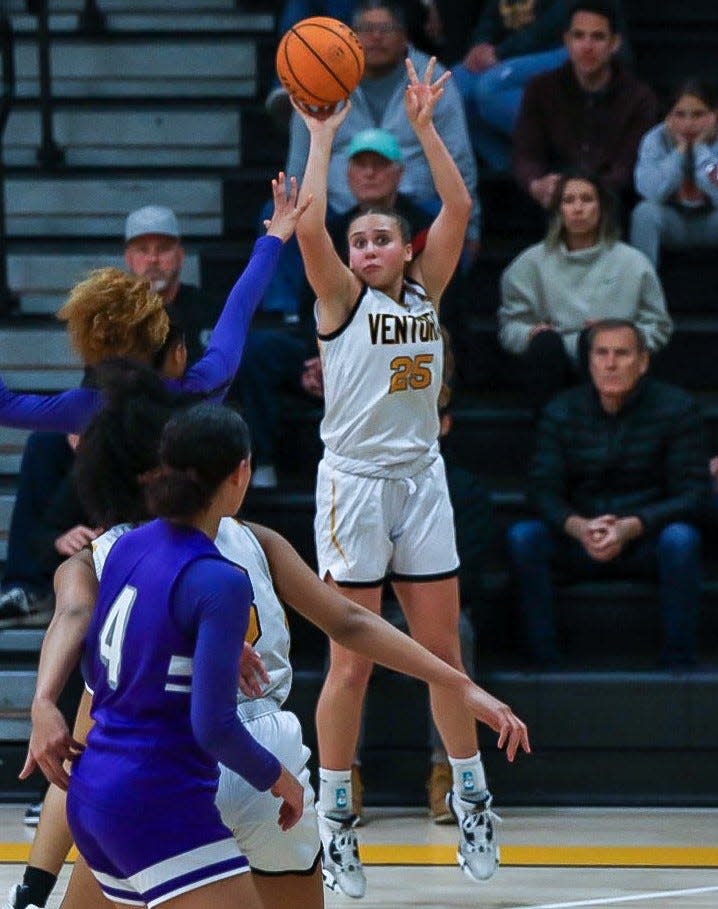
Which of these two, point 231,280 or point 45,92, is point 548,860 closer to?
point 231,280

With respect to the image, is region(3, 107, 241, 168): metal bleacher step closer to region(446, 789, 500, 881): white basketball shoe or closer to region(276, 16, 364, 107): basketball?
region(276, 16, 364, 107): basketball

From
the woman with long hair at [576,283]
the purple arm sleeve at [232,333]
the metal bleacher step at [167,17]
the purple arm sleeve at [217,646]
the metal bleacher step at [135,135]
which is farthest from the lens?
the metal bleacher step at [167,17]

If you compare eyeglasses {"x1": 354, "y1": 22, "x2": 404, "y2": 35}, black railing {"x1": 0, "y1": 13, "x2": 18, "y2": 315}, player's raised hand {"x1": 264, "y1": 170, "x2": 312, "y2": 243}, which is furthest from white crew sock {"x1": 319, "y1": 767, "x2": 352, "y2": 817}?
eyeglasses {"x1": 354, "y1": 22, "x2": 404, "y2": 35}

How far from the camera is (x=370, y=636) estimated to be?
11.8ft

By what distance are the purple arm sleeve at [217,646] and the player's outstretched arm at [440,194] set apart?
2669mm

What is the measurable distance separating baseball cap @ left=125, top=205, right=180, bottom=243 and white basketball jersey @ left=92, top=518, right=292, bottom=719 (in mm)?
3489

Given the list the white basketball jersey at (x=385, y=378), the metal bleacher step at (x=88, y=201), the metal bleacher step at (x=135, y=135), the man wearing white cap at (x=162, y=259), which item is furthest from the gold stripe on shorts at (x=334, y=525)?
the metal bleacher step at (x=135, y=135)

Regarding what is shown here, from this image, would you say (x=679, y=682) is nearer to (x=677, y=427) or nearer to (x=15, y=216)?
(x=677, y=427)

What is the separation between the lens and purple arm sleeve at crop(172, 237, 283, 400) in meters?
4.62

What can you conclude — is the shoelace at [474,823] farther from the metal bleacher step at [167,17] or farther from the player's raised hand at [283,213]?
the metal bleacher step at [167,17]

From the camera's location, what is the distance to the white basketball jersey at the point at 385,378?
566 centimetres

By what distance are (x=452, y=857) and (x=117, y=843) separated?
2838 mm

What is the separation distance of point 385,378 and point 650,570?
163 cm

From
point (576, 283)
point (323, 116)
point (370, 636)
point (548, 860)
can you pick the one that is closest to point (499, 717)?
point (370, 636)
